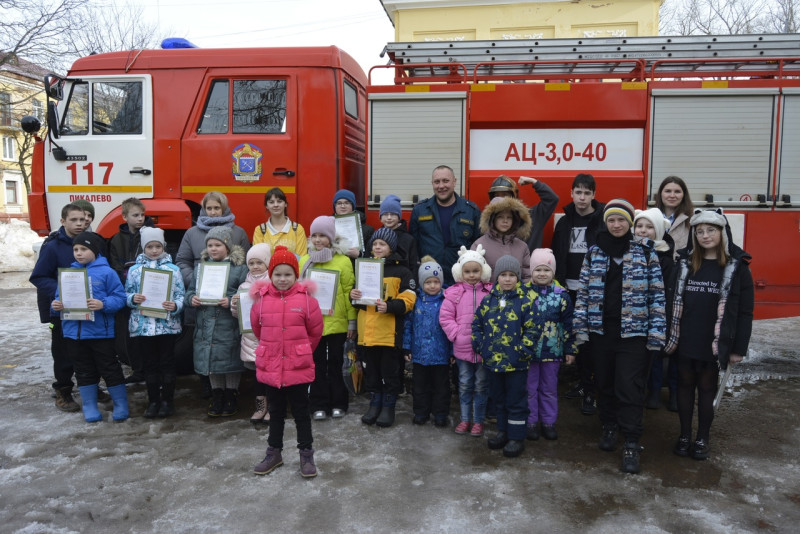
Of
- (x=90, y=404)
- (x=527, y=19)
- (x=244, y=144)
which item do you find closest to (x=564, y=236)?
(x=244, y=144)

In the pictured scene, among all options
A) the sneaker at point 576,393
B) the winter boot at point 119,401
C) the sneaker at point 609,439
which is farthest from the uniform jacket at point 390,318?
the winter boot at point 119,401

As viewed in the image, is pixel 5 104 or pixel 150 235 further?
pixel 5 104

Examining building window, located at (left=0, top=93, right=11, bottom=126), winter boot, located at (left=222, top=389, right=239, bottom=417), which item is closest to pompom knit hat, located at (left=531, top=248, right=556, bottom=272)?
winter boot, located at (left=222, top=389, right=239, bottom=417)

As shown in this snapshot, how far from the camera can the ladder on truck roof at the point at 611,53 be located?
5.21 metres

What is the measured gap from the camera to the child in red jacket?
147 inches

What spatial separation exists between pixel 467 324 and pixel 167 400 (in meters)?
2.65

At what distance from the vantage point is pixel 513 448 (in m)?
4.13

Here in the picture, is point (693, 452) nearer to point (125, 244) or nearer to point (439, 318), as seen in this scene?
point (439, 318)

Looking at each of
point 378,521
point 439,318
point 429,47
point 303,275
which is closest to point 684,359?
point 439,318

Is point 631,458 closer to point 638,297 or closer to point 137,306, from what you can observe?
point 638,297

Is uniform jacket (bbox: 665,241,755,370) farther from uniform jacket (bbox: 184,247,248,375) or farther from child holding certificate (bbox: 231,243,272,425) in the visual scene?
uniform jacket (bbox: 184,247,248,375)

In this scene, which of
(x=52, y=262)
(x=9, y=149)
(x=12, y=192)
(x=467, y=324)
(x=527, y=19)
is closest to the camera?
(x=467, y=324)

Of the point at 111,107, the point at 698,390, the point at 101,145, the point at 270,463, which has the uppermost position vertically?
the point at 111,107

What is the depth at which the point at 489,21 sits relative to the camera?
12.9 meters
